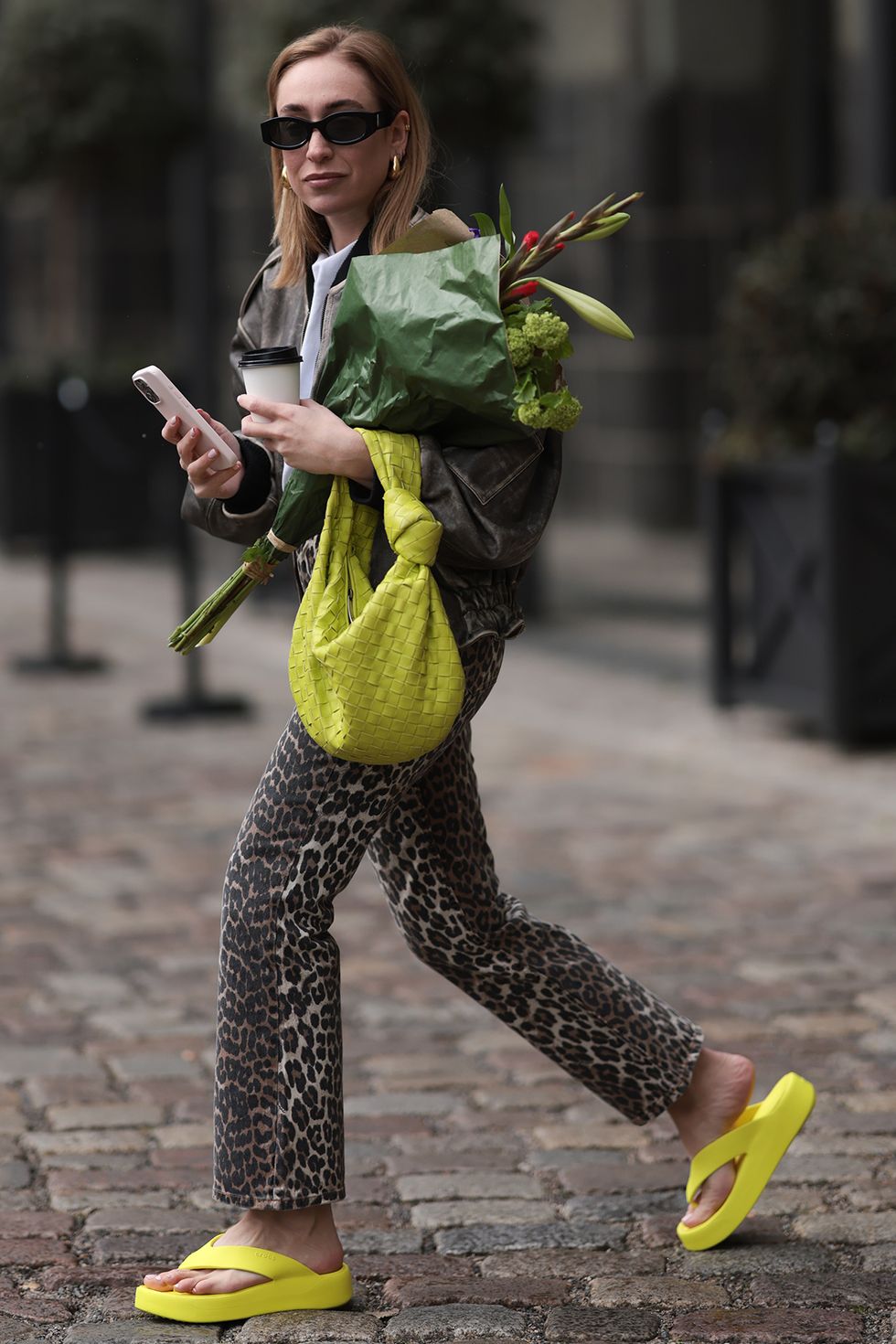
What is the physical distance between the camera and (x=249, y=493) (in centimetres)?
304

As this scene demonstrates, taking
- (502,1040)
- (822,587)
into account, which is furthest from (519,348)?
(822,587)

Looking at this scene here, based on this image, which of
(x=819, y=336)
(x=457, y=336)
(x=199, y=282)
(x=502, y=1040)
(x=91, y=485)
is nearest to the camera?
(x=457, y=336)

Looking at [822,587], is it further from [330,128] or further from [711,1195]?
[330,128]

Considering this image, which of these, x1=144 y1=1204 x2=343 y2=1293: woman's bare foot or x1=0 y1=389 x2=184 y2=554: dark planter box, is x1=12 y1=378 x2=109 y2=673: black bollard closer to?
x1=0 y1=389 x2=184 y2=554: dark planter box

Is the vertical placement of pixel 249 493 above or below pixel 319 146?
below

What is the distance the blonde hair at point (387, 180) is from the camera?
300cm

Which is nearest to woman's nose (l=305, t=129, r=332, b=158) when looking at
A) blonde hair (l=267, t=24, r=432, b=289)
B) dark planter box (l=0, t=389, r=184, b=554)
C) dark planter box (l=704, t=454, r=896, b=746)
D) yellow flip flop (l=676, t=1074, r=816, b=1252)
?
blonde hair (l=267, t=24, r=432, b=289)

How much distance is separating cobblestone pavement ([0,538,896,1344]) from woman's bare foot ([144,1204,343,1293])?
0.06 metres

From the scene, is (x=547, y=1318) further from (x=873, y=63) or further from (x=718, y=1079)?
(x=873, y=63)

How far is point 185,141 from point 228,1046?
1136 cm

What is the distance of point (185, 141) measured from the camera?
44.6ft

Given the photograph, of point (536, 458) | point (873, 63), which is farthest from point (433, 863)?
point (873, 63)

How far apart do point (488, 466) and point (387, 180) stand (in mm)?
482

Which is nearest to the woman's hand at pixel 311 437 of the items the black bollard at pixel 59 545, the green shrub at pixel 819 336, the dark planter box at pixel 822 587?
the dark planter box at pixel 822 587
